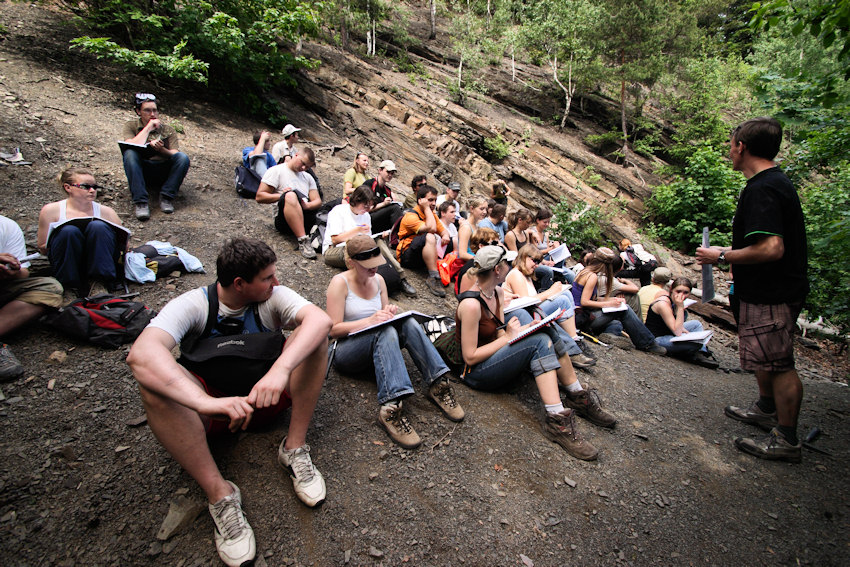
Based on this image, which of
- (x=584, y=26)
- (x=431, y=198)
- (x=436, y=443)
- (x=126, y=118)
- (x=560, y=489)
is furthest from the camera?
(x=584, y=26)

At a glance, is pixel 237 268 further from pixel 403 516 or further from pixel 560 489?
pixel 560 489

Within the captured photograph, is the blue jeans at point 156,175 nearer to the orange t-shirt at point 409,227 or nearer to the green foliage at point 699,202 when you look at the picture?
the orange t-shirt at point 409,227

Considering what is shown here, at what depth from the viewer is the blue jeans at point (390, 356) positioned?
2.98m

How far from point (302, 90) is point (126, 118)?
19.6 ft

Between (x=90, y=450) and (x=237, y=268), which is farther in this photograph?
(x=90, y=450)

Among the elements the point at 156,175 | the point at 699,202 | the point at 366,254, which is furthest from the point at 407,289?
the point at 699,202

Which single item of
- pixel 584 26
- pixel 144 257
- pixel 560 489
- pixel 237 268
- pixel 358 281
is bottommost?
pixel 560 489

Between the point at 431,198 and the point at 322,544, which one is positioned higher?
the point at 431,198

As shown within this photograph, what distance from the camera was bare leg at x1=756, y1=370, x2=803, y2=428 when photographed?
10.2 feet

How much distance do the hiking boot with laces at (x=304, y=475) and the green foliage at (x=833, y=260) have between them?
470 centimetres

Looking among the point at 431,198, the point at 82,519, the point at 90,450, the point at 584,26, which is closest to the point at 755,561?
the point at 82,519

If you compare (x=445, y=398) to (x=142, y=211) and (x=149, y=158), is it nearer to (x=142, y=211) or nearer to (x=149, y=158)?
(x=142, y=211)

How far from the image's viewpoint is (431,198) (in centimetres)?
614

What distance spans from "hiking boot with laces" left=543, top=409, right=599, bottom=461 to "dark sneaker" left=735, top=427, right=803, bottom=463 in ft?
4.68
